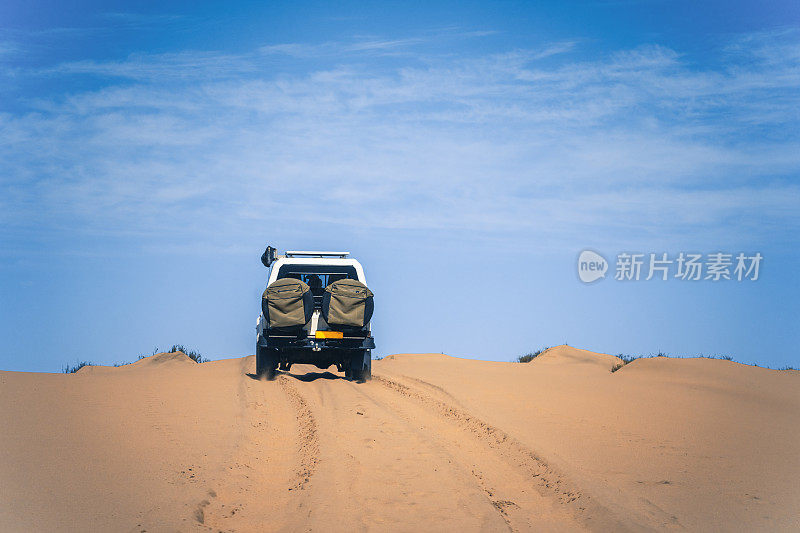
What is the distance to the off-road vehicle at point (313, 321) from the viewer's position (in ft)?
48.4

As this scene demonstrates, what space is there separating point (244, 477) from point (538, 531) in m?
3.23

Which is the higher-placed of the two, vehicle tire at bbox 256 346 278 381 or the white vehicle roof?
the white vehicle roof

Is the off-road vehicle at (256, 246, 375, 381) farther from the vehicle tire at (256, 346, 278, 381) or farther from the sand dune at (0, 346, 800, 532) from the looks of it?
the sand dune at (0, 346, 800, 532)

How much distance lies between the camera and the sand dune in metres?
5.53

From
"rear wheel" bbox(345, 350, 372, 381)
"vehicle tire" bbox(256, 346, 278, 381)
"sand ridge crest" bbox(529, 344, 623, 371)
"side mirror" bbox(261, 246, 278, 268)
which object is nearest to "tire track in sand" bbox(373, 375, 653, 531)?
"rear wheel" bbox(345, 350, 372, 381)

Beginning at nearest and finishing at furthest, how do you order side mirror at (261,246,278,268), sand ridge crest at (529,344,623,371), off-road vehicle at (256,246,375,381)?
off-road vehicle at (256,246,375,381)
side mirror at (261,246,278,268)
sand ridge crest at (529,344,623,371)

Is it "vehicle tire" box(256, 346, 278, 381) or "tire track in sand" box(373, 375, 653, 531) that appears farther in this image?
"vehicle tire" box(256, 346, 278, 381)

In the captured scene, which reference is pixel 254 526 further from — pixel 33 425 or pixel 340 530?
pixel 33 425

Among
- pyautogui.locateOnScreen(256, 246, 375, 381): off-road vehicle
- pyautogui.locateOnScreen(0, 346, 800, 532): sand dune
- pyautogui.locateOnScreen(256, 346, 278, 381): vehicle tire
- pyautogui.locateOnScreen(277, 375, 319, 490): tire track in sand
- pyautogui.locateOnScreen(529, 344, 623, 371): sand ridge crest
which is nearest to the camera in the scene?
pyautogui.locateOnScreen(0, 346, 800, 532): sand dune

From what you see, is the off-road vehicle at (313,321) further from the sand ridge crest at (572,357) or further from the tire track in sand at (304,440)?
the sand ridge crest at (572,357)

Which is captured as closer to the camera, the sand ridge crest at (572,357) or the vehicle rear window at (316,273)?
the vehicle rear window at (316,273)

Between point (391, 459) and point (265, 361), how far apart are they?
8.84 meters

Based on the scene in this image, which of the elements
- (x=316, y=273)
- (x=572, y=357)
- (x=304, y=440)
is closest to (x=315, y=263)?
(x=316, y=273)

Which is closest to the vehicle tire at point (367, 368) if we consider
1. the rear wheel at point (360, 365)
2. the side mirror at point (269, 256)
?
the rear wheel at point (360, 365)
